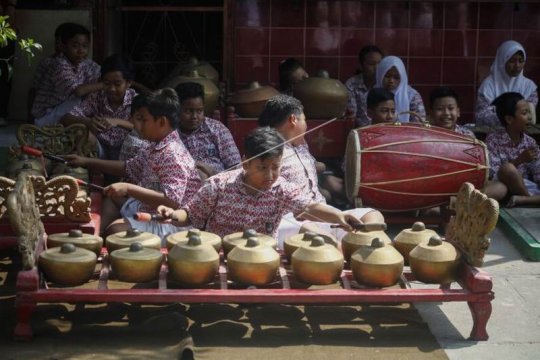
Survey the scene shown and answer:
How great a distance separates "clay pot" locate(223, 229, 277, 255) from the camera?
547 centimetres

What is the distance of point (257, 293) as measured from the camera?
5.16m

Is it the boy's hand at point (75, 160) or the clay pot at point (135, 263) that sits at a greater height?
the boy's hand at point (75, 160)

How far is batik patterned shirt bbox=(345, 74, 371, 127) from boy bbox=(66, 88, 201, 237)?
101 inches

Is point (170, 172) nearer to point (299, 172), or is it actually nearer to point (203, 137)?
point (299, 172)

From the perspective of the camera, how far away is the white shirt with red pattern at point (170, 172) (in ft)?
19.6

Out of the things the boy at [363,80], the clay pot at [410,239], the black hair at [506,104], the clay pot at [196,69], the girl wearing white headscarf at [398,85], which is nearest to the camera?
the clay pot at [410,239]

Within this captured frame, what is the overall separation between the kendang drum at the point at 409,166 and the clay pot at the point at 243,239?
171cm

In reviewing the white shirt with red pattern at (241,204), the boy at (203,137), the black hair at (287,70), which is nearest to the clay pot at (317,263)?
the white shirt with red pattern at (241,204)

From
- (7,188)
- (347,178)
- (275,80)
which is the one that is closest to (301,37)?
(275,80)

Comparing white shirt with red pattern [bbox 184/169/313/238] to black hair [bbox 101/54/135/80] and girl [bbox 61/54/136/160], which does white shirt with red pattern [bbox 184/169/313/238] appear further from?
black hair [bbox 101/54/135/80]

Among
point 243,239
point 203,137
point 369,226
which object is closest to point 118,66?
point 203,137

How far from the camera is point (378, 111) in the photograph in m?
7.63

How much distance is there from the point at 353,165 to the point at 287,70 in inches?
64.8

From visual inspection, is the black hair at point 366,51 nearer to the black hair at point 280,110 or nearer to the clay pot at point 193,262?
the black hair at point 280,110
